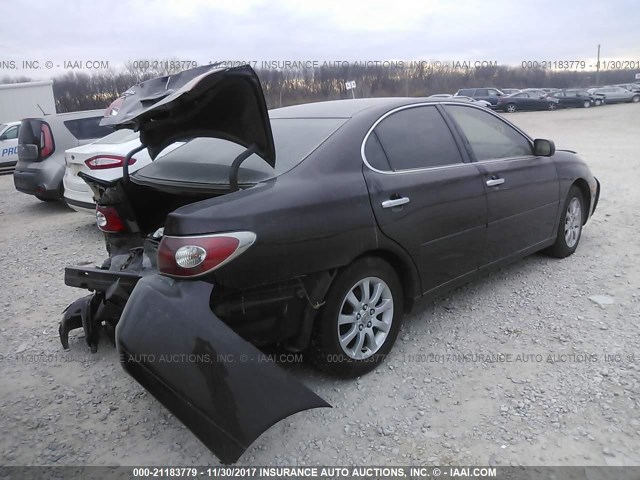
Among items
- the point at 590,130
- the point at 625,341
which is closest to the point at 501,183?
the point at 625,341

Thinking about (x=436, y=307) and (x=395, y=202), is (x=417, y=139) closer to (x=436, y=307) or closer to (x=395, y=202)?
(x=395, y=202)

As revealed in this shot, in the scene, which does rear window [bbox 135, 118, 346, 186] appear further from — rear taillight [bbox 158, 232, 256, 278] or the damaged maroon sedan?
rear taillight [bbox 158, 232, 256, 278]

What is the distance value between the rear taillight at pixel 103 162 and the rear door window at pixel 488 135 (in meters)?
3.98

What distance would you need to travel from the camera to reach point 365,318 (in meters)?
3.07

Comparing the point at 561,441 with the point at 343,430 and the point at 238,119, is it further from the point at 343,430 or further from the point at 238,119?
the point at 238,119

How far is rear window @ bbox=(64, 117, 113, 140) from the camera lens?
853 centimetres

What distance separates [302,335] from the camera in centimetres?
278

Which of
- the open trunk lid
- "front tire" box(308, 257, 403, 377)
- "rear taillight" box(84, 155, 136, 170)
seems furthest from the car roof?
"rear taillight" box(84, 155, 136, 170)

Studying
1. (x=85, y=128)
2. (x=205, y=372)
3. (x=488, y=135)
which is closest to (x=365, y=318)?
(x=205, y=372)

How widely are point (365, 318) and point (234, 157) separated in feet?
4.05

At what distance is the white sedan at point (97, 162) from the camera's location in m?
6.08

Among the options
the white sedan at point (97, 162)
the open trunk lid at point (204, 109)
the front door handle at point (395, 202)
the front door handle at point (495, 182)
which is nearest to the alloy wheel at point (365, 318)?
the front door handle at point (395, 202)

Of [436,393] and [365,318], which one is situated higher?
[365,318]

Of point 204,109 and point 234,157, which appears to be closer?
point 204,109
